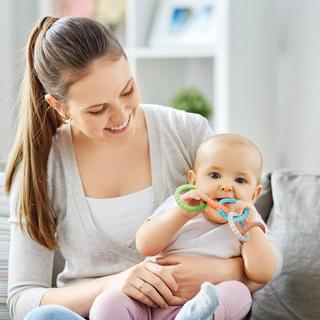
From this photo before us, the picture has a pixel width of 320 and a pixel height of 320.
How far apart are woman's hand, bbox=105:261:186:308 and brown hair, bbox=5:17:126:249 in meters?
0.32

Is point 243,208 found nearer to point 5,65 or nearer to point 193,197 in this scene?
point 193,197

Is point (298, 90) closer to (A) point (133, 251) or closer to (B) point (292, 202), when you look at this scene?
(B) point (292, 202)

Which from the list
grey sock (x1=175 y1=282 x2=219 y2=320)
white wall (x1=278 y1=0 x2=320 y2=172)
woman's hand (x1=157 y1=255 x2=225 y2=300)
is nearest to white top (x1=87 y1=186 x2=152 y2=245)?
woman's hand (x1=157 y1=255 x2=225 y2=300)

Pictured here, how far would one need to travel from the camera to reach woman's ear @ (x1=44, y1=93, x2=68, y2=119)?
1811 millimetres

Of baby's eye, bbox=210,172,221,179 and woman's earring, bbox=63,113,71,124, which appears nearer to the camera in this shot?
baby's eye, bbox=210,172,221,179

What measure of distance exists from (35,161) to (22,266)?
0.26 m

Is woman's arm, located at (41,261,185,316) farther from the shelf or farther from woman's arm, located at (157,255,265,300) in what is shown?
the shelf

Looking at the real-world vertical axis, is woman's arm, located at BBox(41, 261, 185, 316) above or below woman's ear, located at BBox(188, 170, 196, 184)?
below

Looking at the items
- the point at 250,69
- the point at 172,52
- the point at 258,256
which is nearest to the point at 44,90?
the point at 258,256

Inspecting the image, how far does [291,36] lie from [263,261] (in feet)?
6.68

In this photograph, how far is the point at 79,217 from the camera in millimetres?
1908

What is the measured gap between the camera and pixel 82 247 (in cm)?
192

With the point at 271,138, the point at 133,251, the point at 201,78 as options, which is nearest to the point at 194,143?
the point at 133,251

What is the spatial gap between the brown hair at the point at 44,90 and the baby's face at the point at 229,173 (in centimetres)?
32
